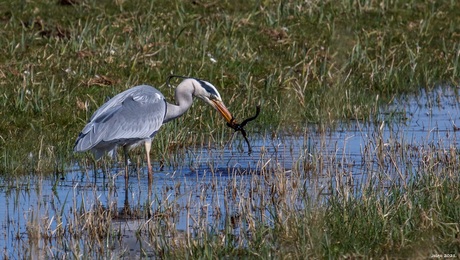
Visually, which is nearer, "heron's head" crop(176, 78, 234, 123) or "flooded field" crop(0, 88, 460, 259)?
"flooded field" crop(0, 88, 460, 259)

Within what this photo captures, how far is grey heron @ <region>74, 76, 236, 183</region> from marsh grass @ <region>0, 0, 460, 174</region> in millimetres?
458

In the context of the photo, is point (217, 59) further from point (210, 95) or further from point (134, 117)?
point (134, 117)

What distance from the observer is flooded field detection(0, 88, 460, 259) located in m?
7.32

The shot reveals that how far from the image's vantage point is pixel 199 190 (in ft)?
29.5

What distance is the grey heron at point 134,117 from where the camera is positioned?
9.33 metres

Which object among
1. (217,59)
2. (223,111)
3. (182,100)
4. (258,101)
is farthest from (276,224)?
(217,59)

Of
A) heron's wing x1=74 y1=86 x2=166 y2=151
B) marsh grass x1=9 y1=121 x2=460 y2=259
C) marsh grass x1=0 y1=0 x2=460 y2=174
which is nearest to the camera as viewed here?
marsh grass x1=9 y1=121 x2=460 y2=259

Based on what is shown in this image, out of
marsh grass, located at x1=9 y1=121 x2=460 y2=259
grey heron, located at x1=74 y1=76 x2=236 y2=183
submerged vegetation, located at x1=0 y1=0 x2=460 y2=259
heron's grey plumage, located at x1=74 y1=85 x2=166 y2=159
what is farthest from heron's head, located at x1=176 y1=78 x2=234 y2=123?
marsh grass, located at x1=9 y1=121 x2=460 y2=259

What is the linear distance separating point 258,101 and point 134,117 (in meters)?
2.81

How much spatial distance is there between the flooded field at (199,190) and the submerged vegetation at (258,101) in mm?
34

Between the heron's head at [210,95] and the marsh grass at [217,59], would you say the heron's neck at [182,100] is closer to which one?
the heron's head at [210,95]

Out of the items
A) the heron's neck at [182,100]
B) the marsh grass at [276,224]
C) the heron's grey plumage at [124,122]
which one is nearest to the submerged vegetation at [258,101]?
the marsh grass at [276,224]

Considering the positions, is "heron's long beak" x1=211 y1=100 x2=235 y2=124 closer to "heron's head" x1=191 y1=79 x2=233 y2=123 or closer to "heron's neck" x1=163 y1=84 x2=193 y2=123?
"heron's head" x1=191 y1=79 x2=233 y2=123

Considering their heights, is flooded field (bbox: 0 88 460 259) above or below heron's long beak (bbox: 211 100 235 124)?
below
